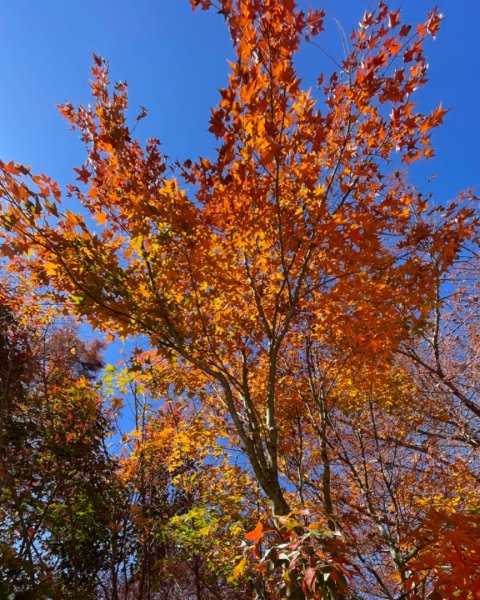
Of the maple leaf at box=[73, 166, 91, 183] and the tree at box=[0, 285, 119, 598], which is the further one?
the tree at box=[0, 285, 119, 598]

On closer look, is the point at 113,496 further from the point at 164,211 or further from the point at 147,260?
the point at 164,211

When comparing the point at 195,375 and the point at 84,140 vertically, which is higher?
the point at 84,140

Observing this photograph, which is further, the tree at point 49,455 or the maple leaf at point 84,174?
the tree at point 49,455

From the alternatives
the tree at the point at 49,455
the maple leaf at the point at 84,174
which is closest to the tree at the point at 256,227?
the maple leaf at the point at 84,174

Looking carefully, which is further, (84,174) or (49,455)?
(49,455)

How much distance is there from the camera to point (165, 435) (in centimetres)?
543

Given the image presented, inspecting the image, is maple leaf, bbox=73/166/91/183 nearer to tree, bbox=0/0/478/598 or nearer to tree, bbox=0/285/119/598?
tree, bbox=0/0/478/598

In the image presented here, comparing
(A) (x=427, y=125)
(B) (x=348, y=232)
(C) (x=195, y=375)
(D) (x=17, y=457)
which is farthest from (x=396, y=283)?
Answer: (D) (x=17, y=457)

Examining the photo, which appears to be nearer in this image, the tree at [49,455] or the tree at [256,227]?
the tree at [256,227]

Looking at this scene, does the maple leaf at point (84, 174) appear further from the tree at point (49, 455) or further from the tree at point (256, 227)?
the tree at point (49, 455)

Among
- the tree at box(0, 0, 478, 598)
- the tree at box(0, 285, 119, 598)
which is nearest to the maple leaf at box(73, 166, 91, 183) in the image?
the tree at box(0, 0, 478, 598)

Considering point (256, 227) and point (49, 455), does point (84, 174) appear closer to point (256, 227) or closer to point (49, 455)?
point (256, 227)

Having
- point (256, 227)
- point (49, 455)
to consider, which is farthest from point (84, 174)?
point (49, 455)

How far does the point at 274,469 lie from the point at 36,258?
251 cm
